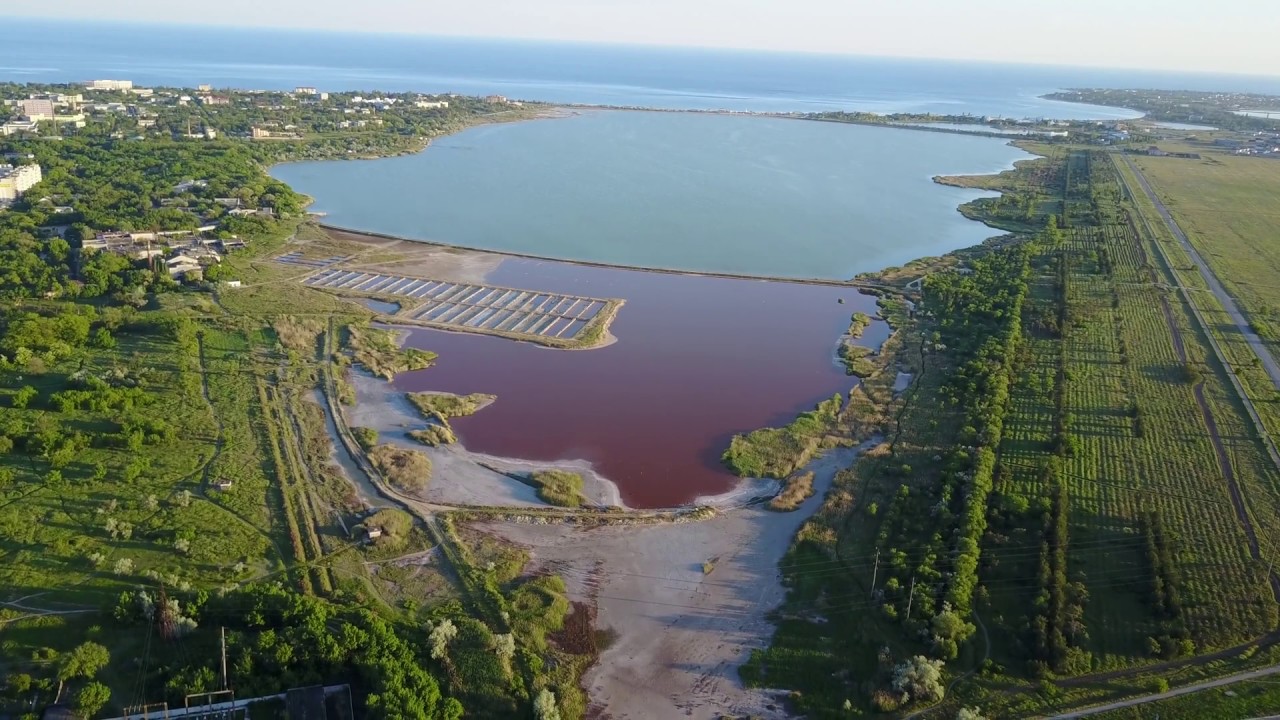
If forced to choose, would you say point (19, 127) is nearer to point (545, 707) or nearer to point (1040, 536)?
point (545, 707)

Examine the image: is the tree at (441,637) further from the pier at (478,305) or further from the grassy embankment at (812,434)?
the pier at (478,305)

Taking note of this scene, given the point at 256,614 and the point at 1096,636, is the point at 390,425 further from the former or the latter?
the point at 1096,636

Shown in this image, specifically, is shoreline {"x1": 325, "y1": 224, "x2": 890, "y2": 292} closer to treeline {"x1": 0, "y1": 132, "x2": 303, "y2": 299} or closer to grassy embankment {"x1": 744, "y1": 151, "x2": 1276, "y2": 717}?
grassy embankment {"x1": 744, "y1": 151, "x2": 1276, "y2": 717}

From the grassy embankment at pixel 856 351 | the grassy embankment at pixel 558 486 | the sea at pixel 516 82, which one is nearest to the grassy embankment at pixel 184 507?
the grassy embankment at pixel 558 486

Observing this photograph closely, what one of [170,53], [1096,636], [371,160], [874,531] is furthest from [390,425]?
[170,53]

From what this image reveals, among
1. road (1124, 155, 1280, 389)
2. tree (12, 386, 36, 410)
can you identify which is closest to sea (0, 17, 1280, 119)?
road (1124, 155, 1280, 389)

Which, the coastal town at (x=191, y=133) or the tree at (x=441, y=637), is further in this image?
the coastal town at (x=191, y=133)
